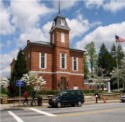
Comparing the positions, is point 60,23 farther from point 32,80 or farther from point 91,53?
point 91,53

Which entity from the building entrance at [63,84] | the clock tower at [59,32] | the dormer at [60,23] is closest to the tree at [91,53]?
the clock tower at [59,32]

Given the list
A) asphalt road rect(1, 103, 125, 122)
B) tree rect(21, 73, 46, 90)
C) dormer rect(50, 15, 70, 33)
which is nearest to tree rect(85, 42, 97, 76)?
dormer rect(50, 15, 70, 33)

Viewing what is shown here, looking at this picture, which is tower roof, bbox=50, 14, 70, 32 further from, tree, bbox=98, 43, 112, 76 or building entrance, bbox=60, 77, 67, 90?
tree, bbox=98, 43, 112, 76

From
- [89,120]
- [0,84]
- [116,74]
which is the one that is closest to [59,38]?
[0,84]

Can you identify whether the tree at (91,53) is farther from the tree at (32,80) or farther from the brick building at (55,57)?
the tree at (32,80)

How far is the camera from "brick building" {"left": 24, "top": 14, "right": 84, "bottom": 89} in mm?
56625

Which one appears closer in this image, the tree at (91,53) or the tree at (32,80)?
the tree at (32,80)

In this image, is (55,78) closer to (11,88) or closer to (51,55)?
(51,55)

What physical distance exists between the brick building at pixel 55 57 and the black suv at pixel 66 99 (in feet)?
67.9

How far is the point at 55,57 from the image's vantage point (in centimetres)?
5791

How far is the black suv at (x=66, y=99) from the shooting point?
1328 inches

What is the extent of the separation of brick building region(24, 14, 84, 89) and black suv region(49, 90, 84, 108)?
20709mm

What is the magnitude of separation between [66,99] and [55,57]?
78.7 feet

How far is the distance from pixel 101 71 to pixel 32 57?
144 feet
